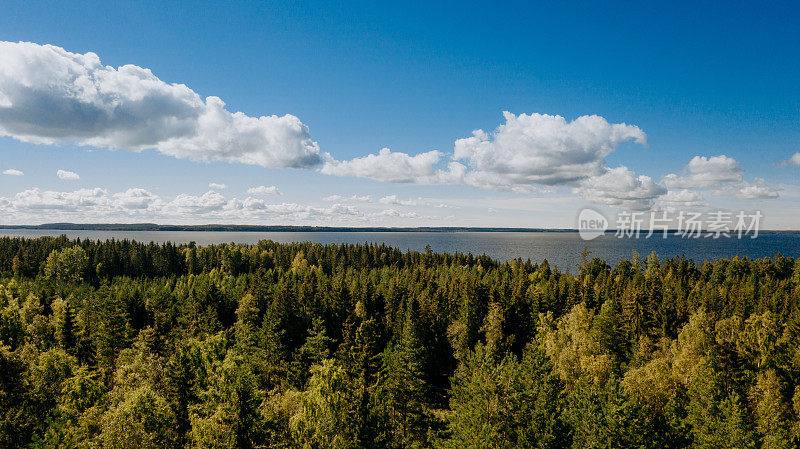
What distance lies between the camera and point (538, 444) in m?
27.9

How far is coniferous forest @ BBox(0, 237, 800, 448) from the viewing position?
28.7m

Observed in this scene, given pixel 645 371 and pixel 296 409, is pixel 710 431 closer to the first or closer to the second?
pixel 645 371

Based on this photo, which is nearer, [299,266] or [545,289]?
[545,289]

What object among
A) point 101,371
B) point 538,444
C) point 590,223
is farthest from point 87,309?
point 590,223

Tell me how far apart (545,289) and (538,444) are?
58051 millimetres

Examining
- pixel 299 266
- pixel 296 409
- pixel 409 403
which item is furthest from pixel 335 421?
pixel 299 266

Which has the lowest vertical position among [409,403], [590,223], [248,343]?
[409,403]

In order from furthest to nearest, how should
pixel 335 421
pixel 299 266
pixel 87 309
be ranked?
pixel 299 266, pixel 87 309, pixel 335 421

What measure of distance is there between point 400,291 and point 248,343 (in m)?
36.1

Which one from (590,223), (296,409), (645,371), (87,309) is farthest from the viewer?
(590,223)

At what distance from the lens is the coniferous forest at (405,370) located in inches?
1130

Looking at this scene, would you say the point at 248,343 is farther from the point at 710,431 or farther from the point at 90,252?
the point at 90,252

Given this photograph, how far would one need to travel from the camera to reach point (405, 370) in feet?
156

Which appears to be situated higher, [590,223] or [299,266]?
[590,223]
